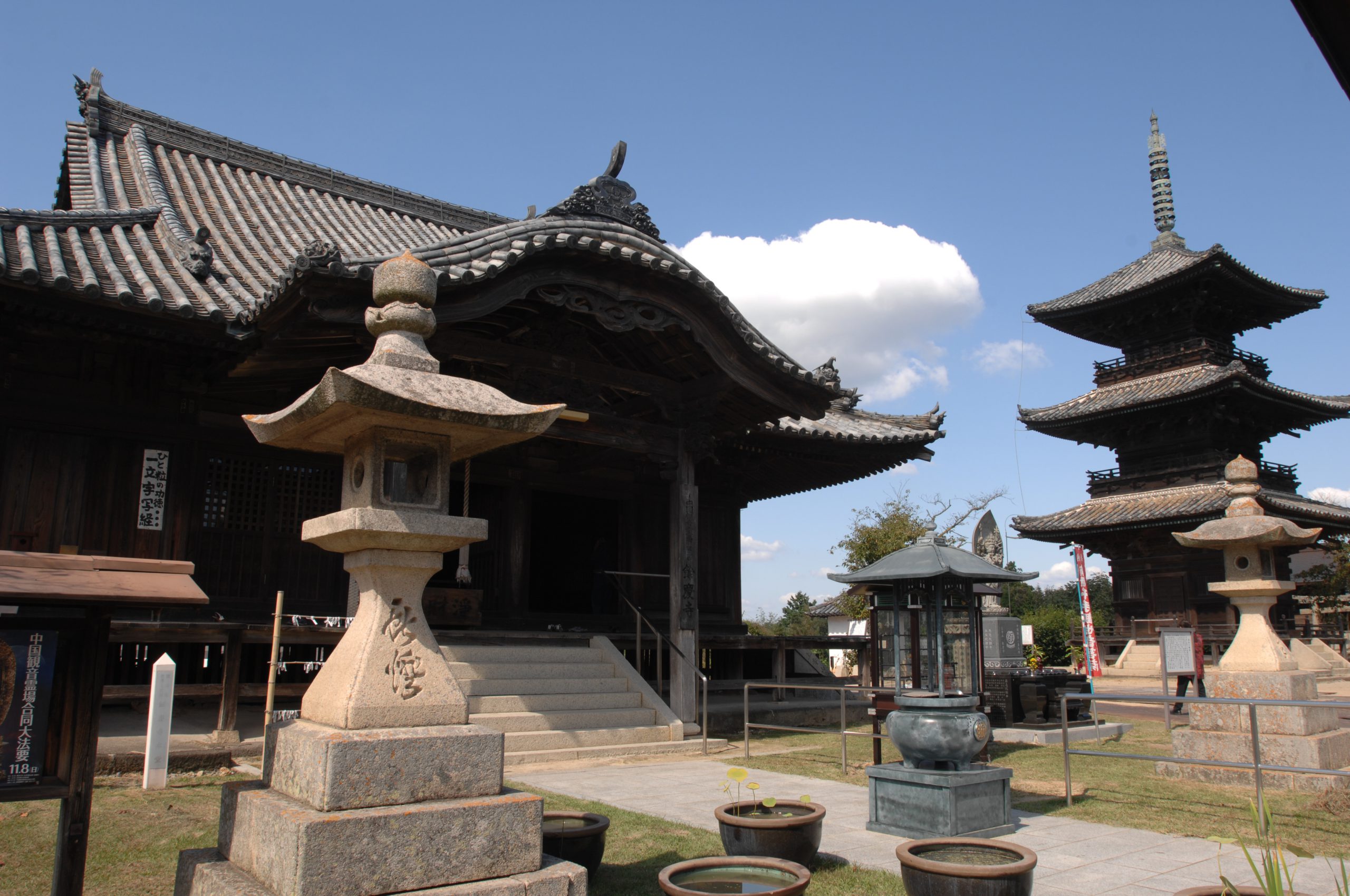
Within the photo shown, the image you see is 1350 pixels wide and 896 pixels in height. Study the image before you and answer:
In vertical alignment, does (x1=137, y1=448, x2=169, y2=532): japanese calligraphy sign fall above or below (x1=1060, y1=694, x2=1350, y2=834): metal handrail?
above

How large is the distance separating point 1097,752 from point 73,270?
9.43 m

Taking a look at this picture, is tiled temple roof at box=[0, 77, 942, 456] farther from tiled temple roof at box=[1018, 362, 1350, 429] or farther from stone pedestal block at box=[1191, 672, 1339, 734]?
tiled temple roof at box=[1018, 362, 1350, 429]

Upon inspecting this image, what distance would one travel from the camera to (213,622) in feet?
27.7

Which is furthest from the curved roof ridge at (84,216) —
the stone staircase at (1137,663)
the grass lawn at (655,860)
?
the stone staircase at (1137,663)

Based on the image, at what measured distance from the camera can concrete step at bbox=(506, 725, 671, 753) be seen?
8.73m

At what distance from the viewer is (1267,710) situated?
345 inches

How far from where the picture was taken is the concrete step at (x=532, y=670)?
30.9ft

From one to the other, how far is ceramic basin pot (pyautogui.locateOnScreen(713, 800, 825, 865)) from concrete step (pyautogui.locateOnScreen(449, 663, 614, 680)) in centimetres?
480

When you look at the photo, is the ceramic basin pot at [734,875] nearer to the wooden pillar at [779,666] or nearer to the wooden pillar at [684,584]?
the wooden pillar at [684,584]

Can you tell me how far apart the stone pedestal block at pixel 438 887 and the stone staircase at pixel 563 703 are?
4.58m

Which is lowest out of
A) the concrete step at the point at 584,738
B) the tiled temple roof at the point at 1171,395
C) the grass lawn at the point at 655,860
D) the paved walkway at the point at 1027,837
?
the paved walkway at the point at 1027,837

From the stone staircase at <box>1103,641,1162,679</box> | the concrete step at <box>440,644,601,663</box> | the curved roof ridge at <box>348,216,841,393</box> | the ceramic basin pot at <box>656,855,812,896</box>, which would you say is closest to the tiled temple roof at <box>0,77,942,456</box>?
the curved roof ridge at <box>348,216,841,393</box>

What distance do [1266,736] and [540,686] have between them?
23.7ft

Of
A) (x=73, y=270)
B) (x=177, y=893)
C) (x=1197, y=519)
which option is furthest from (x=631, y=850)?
(x=1197, y=519)
